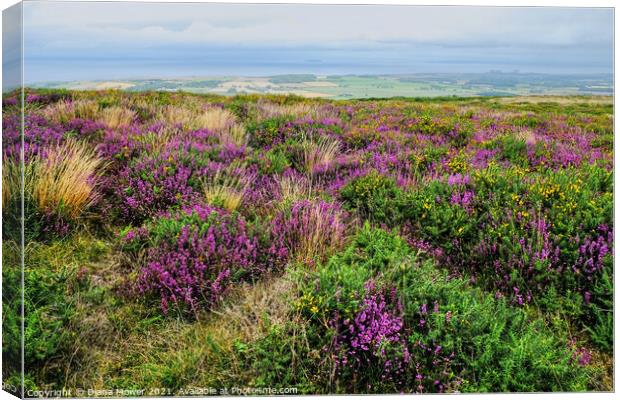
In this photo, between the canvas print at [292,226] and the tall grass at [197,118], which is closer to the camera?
the canvas print at [292,226]

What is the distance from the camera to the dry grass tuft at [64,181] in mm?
4137

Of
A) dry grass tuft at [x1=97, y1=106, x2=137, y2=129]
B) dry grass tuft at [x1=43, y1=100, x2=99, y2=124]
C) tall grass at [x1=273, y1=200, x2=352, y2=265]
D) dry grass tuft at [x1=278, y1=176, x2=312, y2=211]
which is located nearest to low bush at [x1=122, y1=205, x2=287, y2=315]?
tall grass at [x1=273, y1=200, x2=352, y2=265]

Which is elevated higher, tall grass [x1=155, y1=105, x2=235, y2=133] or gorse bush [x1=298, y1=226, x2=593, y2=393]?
tall grass [x1=155, y1=105, x2=235, y2=133]

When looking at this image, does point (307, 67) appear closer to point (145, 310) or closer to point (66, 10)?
point (66, 10)

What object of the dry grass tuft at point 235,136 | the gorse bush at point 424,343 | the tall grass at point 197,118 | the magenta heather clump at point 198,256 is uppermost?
the tall grass at point 197,118

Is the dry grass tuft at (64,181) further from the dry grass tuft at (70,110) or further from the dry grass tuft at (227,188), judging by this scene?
the dry grass tuft at (227,188)

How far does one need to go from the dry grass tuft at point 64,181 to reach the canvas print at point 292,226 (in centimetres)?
2

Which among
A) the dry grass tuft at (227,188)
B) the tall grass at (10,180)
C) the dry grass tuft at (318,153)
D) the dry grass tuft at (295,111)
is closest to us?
the tall grass at (10,180)

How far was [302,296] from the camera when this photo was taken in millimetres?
3473

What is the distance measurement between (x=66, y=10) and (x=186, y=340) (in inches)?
110

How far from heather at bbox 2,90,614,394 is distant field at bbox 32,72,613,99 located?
1.36 ft

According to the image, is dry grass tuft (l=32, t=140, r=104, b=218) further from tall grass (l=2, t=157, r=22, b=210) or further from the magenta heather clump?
the magenta heather clump

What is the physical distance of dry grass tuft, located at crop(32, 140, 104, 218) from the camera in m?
4.14

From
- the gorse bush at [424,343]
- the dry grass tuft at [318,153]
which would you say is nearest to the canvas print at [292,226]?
the gorse bush at [424,343]
